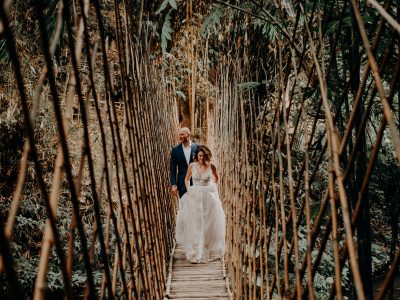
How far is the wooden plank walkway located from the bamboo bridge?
0.04ft

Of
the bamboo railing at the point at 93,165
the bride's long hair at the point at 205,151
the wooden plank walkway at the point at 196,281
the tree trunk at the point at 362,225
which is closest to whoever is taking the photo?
the bamboo railing at the point at 93,165

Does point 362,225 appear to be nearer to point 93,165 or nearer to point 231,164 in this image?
point 93,165

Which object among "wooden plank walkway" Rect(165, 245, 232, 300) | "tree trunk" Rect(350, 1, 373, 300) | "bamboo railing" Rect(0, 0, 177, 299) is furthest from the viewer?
"wooden plank walkway" Rect(165, 245, 232, 300)

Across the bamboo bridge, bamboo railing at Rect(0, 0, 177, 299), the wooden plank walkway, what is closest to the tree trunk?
the bamboo bridge

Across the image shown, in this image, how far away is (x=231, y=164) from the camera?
8.45 feet

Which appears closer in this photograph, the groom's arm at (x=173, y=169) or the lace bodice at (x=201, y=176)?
the lace bodice at (x=201, y=176)

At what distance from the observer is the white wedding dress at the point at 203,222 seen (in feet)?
9.91

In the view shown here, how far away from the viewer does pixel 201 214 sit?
3064mm

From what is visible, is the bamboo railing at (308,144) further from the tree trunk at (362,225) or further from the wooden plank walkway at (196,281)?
the wooden plank walkway at (196,281)

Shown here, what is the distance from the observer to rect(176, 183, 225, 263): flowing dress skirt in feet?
9.90

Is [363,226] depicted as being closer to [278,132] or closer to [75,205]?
[278,132]

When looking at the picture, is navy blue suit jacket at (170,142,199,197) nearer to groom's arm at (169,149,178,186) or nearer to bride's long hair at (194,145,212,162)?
groom's arm at (169,149,178,186)

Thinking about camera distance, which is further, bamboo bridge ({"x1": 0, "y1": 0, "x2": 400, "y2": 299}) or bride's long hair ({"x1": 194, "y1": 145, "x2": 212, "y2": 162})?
bride's long hair ({"x1": 194, "y1": 145, "x2": 212, "y2": 162})

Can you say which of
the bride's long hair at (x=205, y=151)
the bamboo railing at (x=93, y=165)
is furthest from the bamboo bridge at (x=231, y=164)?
the bride's long hair at (x=205, y=151)
